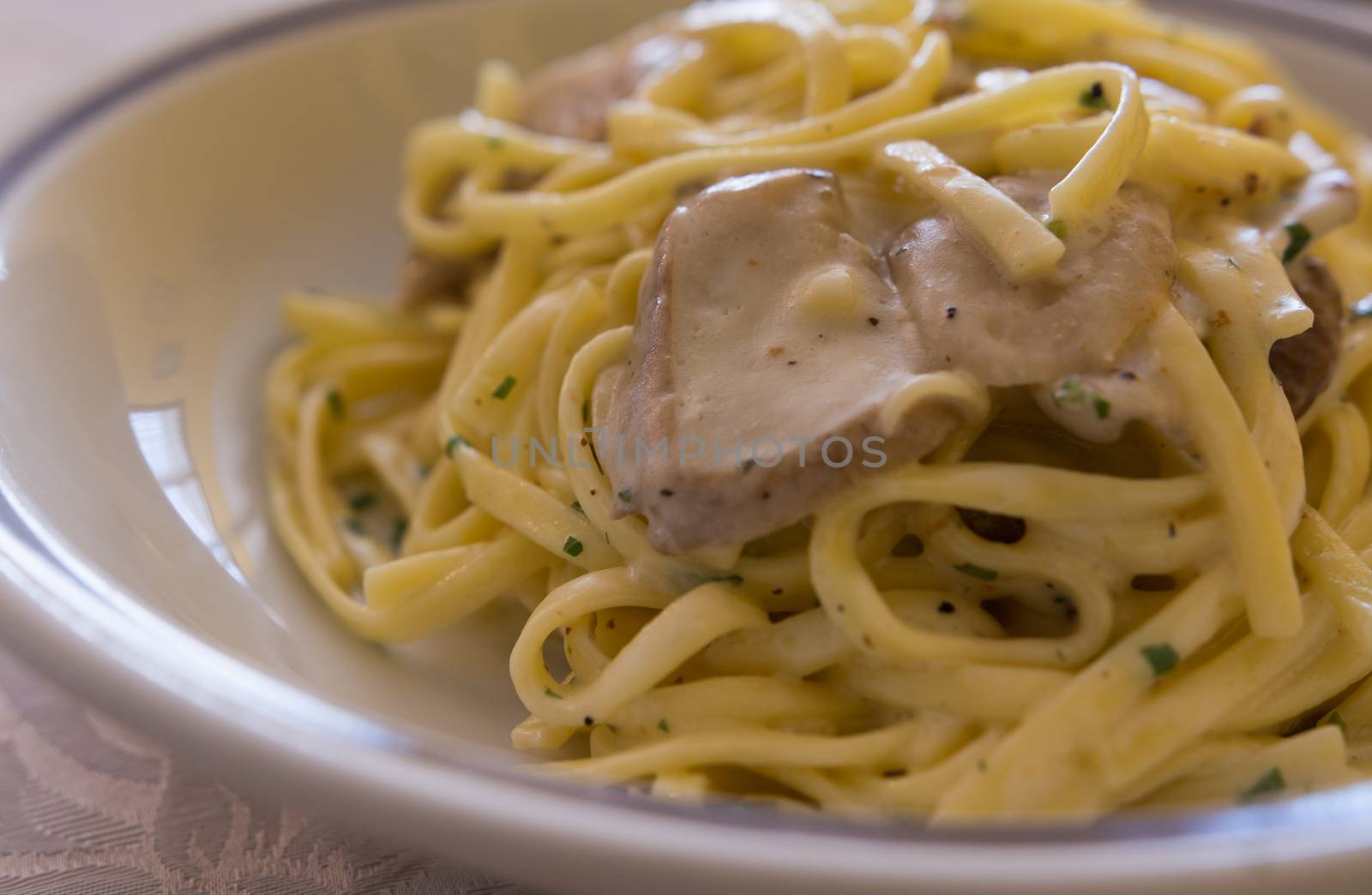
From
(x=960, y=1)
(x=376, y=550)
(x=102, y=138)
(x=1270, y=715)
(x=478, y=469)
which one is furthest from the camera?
(x=102, y=138)

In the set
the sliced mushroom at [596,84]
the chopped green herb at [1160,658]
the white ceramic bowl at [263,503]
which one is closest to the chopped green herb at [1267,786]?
the chopped green herb at [1160,658]

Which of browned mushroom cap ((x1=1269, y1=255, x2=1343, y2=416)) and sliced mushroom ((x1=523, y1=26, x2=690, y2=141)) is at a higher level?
sliced mushroom ((x1=523, y1=26, x2=690, y2=141))

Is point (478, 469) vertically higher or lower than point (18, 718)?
higher

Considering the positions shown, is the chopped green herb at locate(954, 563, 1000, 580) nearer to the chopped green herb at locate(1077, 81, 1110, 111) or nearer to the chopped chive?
the chopped green herb at locate(1077, 81, 1110, 111)

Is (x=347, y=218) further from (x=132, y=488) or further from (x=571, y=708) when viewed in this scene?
(x=571, y=708)

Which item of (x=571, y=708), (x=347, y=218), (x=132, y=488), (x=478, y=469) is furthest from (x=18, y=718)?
(x=347, y=218)

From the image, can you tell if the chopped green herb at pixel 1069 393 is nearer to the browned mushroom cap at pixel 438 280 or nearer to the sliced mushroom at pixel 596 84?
the sliced mushroom at pixel 596 84

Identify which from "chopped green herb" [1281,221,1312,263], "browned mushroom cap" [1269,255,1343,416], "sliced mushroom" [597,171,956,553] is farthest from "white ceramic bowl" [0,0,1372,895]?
"chopped green herb" [1281,221,1312,263]
